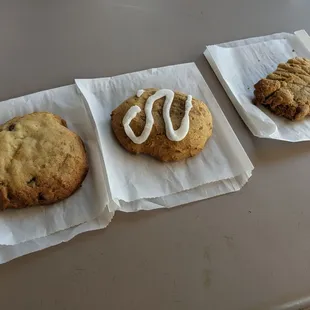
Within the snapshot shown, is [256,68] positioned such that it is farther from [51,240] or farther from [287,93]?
[51,240]

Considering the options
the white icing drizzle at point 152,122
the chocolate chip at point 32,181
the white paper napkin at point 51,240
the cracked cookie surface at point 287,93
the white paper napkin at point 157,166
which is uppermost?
the cracked cookie surface at point 287,93

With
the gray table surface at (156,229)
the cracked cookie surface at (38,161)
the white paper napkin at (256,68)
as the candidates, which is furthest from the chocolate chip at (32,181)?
the white paper napkin at (256,68)

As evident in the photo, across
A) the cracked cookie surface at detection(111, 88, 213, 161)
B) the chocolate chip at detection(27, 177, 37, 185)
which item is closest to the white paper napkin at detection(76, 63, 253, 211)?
the cracked cookie surface at detection(111, 88, 213, 161)

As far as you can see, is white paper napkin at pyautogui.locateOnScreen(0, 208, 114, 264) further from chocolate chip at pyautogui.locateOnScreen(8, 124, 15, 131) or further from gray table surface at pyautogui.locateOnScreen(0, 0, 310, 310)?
chocolate chip at pyautogui.locateOnScreen(8, 124, 15, 131)

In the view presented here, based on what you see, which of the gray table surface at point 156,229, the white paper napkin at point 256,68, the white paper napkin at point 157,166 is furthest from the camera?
the white paper napkin at point 256,68

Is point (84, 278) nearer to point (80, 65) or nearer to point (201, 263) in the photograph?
point (201, 263)

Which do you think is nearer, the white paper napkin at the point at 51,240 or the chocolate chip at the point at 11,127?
the white paper napkin at the point at 51,240

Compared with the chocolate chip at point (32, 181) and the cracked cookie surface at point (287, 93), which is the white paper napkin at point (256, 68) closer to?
the cracked cookie surface at point (287, 93)

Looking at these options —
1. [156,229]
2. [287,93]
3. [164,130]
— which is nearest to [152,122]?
[164,130]
